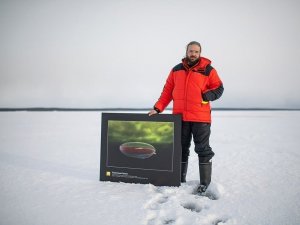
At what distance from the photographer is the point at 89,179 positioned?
325cm

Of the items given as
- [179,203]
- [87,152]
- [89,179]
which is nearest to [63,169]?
[89,179]

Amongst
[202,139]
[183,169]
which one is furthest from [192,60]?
[183,169]

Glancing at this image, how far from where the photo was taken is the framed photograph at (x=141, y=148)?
2926 millimetres

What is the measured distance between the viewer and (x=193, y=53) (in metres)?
2.77

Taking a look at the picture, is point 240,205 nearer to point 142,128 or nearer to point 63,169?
point 142,128

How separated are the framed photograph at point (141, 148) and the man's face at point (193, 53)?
634 mm

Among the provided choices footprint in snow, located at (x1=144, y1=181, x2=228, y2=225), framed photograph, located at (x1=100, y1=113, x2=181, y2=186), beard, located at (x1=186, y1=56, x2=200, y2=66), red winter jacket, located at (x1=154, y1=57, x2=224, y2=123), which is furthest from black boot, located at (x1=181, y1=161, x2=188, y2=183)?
beard, located at (x1=186, y1=56, x2=200, y2=66)

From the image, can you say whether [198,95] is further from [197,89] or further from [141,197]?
[141,197]

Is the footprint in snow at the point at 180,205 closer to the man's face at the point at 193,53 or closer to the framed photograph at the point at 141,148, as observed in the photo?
the framed photograph at the point at 141,148

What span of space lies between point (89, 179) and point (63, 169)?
72 cm

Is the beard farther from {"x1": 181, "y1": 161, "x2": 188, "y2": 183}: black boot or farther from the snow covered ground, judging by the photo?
the snow covered ground

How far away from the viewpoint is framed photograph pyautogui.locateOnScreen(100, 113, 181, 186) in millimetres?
2926

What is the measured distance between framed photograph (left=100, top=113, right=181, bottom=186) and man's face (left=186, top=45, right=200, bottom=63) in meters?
0.63

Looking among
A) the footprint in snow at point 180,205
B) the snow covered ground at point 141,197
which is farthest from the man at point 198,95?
the snow covered ground at point 141,197
